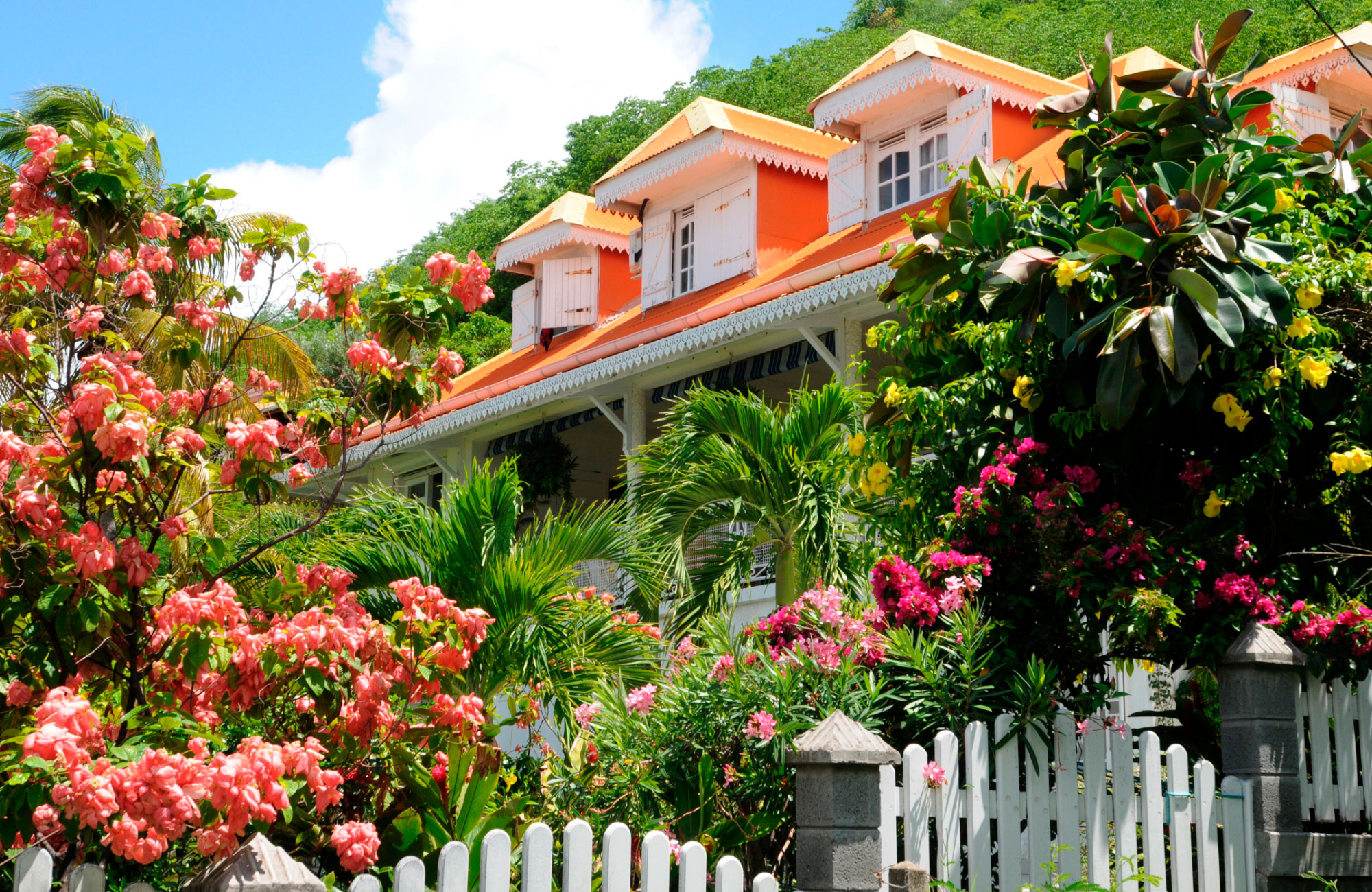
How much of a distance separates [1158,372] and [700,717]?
231 centimetres

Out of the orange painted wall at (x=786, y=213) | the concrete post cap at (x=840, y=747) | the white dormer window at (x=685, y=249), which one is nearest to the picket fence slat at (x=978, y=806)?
the concrete post cap at (x=840, y=747)

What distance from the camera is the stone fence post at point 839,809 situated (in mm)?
4168

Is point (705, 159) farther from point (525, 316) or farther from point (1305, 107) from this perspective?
point (1305, 107)

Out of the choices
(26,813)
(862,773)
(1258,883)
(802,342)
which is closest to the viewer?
(26,813)

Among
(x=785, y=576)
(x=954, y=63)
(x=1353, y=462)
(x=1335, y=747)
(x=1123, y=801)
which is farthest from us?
(x=954, y=63)

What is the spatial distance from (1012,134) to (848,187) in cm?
187

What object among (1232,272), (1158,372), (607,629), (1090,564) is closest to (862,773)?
(1090,564)

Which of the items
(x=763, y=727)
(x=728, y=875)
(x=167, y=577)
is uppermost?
(x=167, y=577)

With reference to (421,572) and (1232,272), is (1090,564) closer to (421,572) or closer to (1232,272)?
(1232,272)

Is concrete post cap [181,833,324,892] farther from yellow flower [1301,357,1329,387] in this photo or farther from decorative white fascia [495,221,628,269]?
decorative white fascia [495,221,628,269]

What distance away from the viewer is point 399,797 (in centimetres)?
509

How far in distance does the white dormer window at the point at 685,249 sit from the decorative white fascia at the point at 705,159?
0.62 m

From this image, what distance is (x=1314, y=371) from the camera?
520 cm

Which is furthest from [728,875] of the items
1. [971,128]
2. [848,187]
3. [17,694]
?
[848,187]
